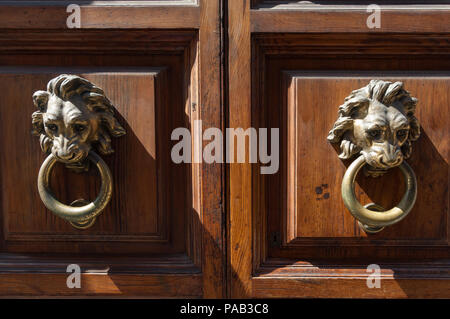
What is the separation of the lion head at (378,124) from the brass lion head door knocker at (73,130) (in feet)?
0.89

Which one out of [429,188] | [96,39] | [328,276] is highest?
[96,39]

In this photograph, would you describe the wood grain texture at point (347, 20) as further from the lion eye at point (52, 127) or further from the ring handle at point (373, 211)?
the lion eye at point (52, 127)

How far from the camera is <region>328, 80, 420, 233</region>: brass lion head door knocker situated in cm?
45

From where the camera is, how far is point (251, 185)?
1.62ft

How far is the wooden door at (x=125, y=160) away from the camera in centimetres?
48

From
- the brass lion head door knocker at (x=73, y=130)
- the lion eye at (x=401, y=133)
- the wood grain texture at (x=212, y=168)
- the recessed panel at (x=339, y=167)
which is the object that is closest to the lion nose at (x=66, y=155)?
the brass lion head door knocker at (x=73, y=130)

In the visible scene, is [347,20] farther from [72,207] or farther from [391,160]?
[72,207]

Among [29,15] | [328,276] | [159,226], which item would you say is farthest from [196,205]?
[29,15]

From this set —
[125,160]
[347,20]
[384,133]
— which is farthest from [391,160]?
[125,160]

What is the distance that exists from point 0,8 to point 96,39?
0.12 meters

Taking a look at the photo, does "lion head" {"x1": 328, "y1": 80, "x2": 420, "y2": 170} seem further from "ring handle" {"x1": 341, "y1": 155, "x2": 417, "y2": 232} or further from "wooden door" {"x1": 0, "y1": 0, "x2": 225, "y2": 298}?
"wooden door" {"x1": 0, "y1": 0, "x2": 225, "y2": 298}

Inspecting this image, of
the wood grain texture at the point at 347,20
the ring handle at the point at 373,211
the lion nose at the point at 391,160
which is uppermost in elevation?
the wood grain texture at the point at 347,20

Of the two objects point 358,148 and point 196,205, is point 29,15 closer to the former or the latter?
point 196,205

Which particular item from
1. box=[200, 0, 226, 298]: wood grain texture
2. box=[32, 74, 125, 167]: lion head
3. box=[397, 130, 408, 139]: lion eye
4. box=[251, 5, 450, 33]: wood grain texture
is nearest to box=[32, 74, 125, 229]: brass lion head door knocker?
box=[32, 74, 125, 167]: lion head
